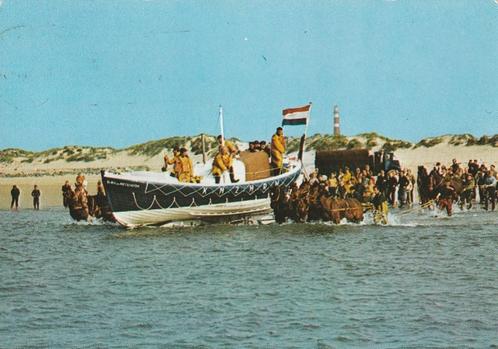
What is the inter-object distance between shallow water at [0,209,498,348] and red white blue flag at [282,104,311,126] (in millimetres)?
6201

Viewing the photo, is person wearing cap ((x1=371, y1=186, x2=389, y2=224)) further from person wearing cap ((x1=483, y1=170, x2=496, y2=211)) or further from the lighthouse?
the lighthouse

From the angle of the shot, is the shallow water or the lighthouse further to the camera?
the lighthouse

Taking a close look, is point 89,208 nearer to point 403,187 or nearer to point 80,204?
point 80,204

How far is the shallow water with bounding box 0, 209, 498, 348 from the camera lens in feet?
38.5

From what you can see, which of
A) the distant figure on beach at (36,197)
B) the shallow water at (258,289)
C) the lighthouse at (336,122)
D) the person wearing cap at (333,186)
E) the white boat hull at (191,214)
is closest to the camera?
the shallow water at (258,289)

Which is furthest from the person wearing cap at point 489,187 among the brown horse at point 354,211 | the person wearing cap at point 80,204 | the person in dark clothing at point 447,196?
the person wearing cap at point 80,204

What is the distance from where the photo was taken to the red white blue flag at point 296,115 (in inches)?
1213

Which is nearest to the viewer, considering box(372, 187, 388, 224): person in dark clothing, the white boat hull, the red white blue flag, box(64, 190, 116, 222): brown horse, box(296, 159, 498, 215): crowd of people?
the white boat hull

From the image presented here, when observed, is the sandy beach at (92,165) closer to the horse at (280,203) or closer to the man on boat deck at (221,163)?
the horse at (280,203)

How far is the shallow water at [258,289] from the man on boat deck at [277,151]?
4876 mm

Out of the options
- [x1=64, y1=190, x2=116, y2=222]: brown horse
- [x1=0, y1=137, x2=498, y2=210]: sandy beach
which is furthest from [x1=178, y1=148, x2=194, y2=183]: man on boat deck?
[x1=0, y1=137, x2=498, y2=210]: sandy beach

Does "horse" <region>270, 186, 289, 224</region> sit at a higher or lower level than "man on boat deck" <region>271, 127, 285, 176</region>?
lower

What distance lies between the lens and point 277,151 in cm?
3028

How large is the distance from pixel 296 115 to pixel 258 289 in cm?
1657
